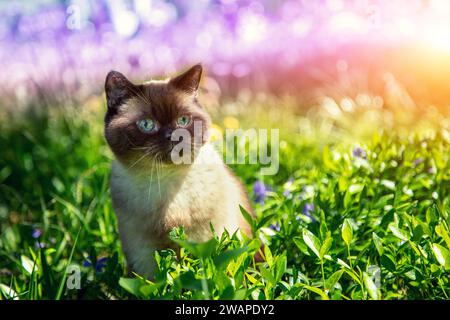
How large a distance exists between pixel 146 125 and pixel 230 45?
2161 millimetres

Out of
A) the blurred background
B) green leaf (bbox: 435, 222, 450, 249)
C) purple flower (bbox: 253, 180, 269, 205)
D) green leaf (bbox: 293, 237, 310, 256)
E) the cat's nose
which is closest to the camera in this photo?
green leaf (bbox: 435, 222, 450, 249)

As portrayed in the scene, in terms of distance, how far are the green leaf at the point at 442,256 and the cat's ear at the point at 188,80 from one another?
820mm

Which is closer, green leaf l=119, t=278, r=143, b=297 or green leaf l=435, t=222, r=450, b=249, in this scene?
green leaf l=119, t=278, r=143, b=297

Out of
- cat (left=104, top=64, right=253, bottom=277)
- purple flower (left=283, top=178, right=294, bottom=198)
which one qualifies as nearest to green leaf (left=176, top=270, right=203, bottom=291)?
cat (left=104, top=64, right=253, bottom=277)

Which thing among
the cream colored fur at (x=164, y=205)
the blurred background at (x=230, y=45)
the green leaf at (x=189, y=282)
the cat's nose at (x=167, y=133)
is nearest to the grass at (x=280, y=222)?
the green leaf at (x=189, y=282)

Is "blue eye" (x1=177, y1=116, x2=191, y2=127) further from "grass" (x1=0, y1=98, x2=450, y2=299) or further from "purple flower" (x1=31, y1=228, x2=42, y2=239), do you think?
"purple flower" (x1=31, y1=228, x2=42, y2=239)

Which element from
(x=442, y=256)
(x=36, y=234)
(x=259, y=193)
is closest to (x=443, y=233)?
(x=442, y=256)

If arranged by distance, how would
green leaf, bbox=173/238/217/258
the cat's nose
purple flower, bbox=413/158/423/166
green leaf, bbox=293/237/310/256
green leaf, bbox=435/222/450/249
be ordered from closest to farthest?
green leaf, bbox=173/238/217/258
green leaf, bbox=435/222/450/249
green leaf, bbox=293/237/310/256
the cat's nose
purple flower, bbox=413/158/423/166

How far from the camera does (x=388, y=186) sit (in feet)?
5.57

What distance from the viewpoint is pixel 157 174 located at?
4.97 ft

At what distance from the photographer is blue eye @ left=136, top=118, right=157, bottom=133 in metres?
1.50

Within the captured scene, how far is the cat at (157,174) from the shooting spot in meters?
1.48

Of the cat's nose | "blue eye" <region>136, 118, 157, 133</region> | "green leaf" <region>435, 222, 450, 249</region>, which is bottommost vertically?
"green leaf" <region>435, 222, 450, 249</region>
